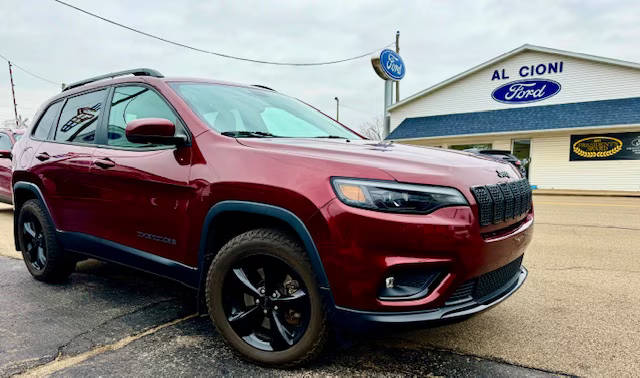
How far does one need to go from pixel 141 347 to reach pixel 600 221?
8167 millimetres

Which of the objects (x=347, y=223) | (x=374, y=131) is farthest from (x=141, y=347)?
(x=374, y=131)

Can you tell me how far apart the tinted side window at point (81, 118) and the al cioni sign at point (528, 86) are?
18605 millimetres

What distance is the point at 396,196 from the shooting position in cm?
196

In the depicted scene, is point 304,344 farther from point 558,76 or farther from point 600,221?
point 558,76

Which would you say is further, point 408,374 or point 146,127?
point 146,127

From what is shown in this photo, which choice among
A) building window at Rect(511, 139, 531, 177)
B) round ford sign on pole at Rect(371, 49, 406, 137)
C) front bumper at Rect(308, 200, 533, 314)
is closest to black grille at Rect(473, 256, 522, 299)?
front bumper at Rect(308, 200, 533, 314)

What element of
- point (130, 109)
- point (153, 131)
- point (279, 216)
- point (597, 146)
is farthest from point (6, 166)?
point (597, 146)

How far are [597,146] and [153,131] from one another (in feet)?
61.8

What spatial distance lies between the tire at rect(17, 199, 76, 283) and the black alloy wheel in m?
2.05

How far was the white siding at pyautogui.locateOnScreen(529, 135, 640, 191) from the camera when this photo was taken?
656 inches

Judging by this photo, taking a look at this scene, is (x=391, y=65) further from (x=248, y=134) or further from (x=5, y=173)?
(x=248, y=134)

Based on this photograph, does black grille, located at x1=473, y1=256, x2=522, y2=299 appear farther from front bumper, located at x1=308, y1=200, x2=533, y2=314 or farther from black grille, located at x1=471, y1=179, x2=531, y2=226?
black grille, located at x1=471, y1=179, x2=531, y2=226

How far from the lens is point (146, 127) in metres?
2.45

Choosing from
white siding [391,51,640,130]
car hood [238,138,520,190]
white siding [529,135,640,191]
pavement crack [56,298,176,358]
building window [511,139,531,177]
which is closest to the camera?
car hood [238,138,520,190]
